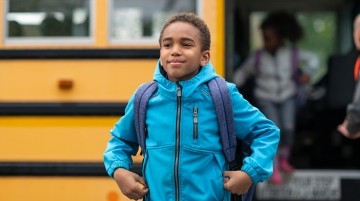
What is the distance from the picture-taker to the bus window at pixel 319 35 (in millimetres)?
5273

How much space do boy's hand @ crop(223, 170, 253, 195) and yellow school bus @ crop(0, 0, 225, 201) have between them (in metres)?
1.23

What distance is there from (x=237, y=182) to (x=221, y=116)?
0.17 metres

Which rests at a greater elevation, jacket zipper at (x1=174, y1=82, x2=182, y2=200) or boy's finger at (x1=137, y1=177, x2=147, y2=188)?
jacket zipper at (x1=174, y1=82, x2=182, y2=200)

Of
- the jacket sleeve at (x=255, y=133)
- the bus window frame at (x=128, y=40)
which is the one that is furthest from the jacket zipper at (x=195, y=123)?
the bus window frame at (x=128, y=40)

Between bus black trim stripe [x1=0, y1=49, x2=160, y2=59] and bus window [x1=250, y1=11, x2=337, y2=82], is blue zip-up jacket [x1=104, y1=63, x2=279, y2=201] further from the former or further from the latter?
bus window [x1=250, y1=11, x2=337, y2=82]

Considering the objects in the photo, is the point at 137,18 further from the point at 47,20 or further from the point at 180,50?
the point at 180,50

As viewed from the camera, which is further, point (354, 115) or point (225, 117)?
point (354, 115)

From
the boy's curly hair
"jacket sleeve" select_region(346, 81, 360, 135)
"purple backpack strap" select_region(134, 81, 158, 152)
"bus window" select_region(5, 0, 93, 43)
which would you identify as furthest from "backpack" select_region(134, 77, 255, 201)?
"bus window" select_region(5, 0, 93, 43)

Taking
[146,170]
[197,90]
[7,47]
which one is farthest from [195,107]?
[7,47]

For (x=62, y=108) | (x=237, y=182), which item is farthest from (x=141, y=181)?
(x=62, y=108)

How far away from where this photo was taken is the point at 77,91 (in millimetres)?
3170

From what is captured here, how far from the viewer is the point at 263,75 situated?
417 centimetres

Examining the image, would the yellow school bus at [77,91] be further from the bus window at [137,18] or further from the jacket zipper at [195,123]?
the jacket zipper at [195,123]

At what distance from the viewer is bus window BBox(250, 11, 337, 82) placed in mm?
5273
